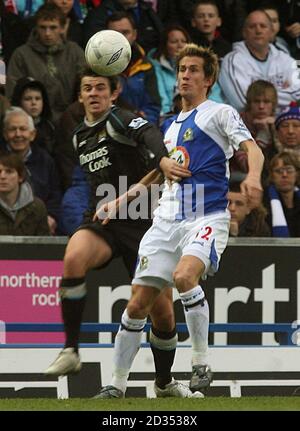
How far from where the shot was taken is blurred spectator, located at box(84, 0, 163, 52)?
44.0 feet

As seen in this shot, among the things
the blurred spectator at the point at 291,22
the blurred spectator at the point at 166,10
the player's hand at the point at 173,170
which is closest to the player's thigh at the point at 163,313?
the player's hand at the point at 173,170

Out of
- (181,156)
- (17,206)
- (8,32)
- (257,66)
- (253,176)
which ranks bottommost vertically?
(17,206)

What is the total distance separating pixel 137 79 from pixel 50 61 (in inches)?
37.9

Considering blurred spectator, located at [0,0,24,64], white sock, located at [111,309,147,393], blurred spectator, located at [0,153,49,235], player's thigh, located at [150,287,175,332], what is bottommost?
white sock, located at [111,309,147,393]

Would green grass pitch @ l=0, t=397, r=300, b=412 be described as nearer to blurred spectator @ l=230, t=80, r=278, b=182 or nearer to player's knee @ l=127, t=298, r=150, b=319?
player's knee @ l=127, t=298, r=150, b=319

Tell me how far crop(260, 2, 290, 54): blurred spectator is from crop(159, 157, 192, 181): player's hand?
5738 mm

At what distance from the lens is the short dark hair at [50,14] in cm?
1271

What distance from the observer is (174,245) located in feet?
28.6

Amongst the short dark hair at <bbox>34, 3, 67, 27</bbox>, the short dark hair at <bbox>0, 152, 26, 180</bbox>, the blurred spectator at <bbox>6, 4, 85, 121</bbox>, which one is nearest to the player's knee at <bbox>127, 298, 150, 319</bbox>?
the short dark hair at <bbox>0, 152, 26, 180</bbox>

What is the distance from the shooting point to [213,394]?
9.66m

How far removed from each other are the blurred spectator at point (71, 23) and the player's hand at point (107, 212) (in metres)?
4.44

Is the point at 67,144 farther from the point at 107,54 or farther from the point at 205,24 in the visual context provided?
the point at 107,54

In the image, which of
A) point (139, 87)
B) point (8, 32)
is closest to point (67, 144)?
point (139, 87)
